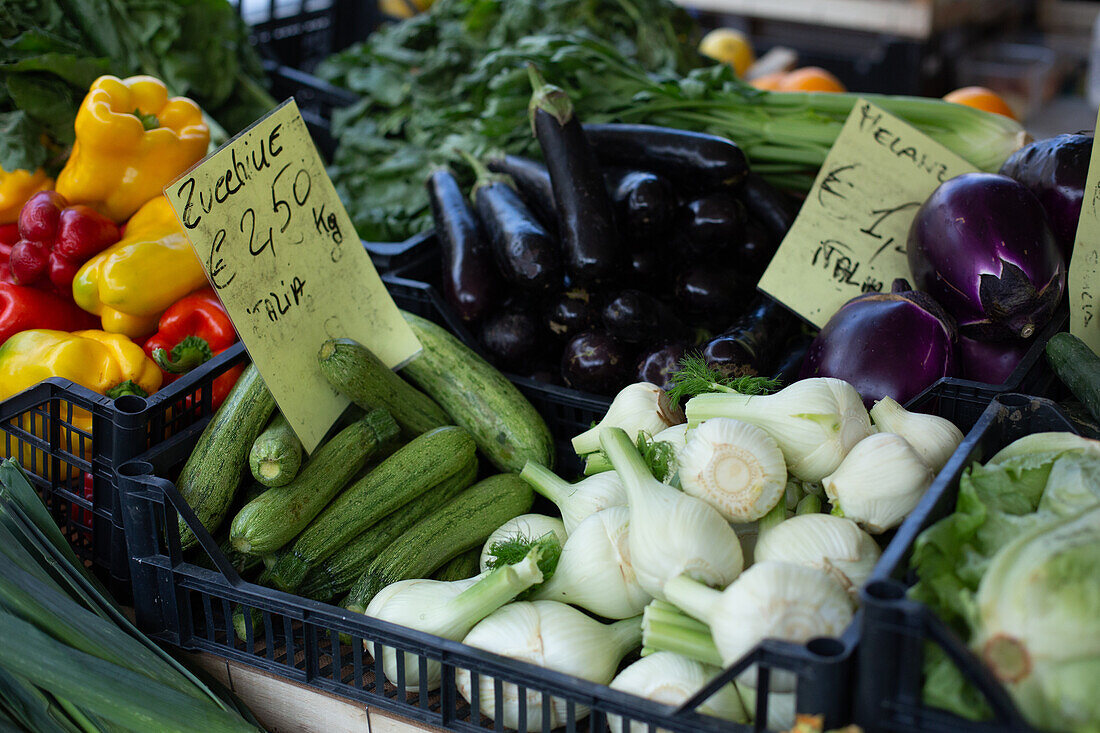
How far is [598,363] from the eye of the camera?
5.70 feet

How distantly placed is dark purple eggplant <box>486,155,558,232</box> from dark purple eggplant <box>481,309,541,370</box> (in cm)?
24

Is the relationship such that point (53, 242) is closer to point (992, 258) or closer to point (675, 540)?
point (675, 540)

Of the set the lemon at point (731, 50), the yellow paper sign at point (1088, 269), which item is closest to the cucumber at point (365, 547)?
the yellow paper sign at point (1088, 269)

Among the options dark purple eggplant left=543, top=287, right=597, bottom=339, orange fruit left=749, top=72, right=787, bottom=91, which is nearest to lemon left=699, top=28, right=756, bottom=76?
orange fruit left=749, top=72, right=787, bottom=91

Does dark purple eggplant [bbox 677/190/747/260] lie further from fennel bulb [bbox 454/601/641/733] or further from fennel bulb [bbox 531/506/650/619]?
fennel bulb [bbox 454/601/641/733]

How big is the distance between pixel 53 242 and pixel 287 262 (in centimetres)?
59

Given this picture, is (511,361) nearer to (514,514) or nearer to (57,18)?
(514,514)

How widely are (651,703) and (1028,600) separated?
0.39 meters

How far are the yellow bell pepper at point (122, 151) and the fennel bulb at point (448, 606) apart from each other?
117cm

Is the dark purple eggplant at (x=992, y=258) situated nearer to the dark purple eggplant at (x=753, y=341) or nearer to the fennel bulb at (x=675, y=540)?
the dark purple eggplant at (x=753, y=341)

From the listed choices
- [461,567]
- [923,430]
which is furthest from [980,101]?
[461,567]

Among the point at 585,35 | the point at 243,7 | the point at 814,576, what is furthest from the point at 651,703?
the point at 243,7

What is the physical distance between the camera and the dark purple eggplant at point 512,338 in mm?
1893

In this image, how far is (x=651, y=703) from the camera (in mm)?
975
